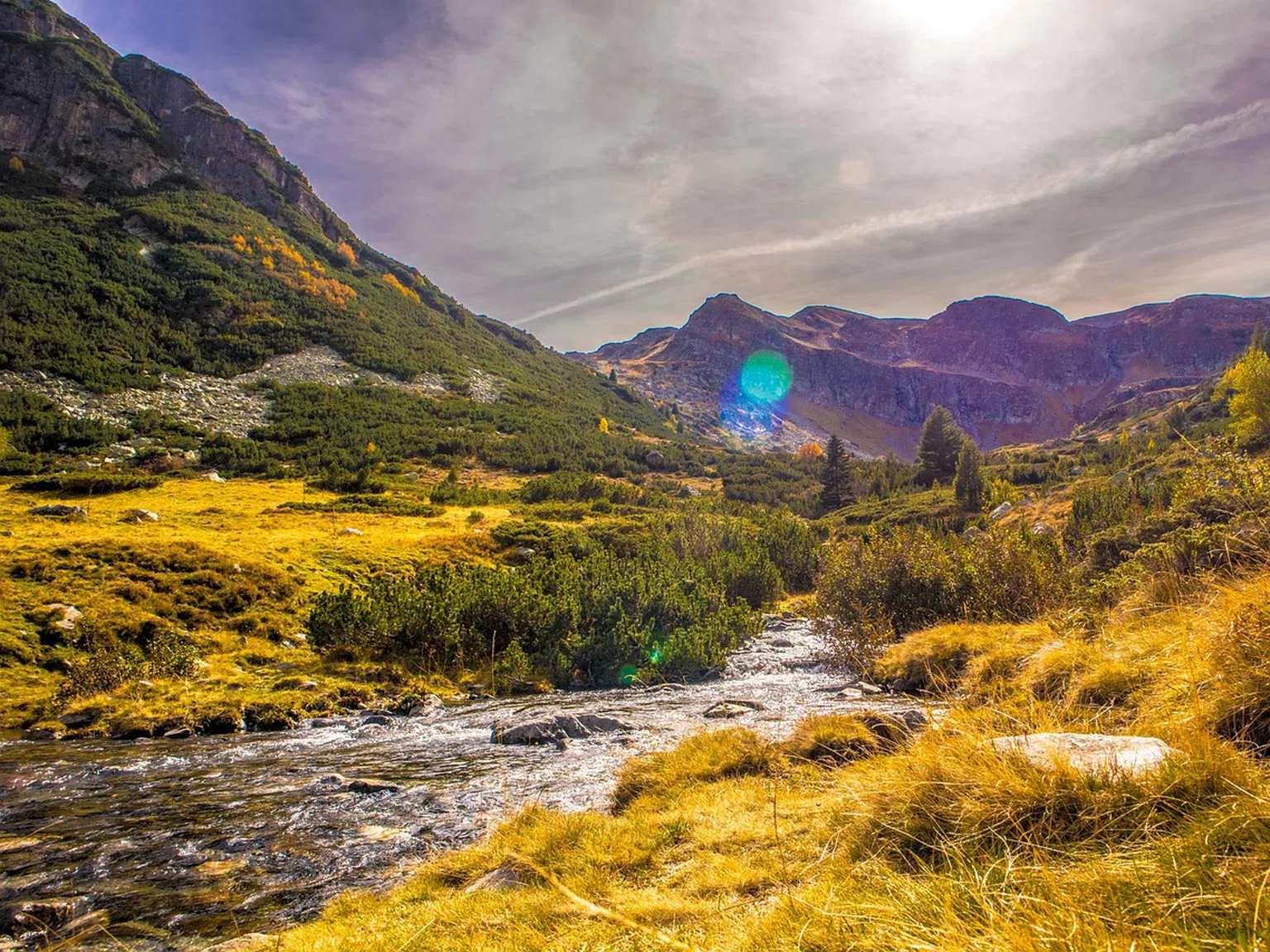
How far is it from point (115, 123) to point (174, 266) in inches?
1421

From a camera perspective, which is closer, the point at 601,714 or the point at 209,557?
the point at 601,714

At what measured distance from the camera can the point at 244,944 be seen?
3.98 metres

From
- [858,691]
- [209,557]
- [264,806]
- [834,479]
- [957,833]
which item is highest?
[834,479]

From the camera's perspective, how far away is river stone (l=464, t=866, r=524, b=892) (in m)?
4.30

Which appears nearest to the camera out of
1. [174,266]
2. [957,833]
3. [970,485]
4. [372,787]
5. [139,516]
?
[957,833]

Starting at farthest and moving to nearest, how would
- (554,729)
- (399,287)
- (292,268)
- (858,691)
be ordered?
(399,287), (292,268), (858,691), (554,729)

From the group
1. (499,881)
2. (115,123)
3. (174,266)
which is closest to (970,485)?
(499,881)

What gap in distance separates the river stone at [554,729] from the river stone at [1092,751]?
7283mm

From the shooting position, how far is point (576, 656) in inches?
584

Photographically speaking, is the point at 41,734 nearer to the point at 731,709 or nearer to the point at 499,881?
the point at 499,881

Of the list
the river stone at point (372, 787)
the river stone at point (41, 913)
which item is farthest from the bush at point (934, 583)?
the river stone at point (41, 913)

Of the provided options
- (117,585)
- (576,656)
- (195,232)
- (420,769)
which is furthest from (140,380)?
(420,769)

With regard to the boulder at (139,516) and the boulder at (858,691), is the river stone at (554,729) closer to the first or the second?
the boulder at (858,691)

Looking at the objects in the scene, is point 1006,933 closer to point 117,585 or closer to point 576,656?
point 576,656
